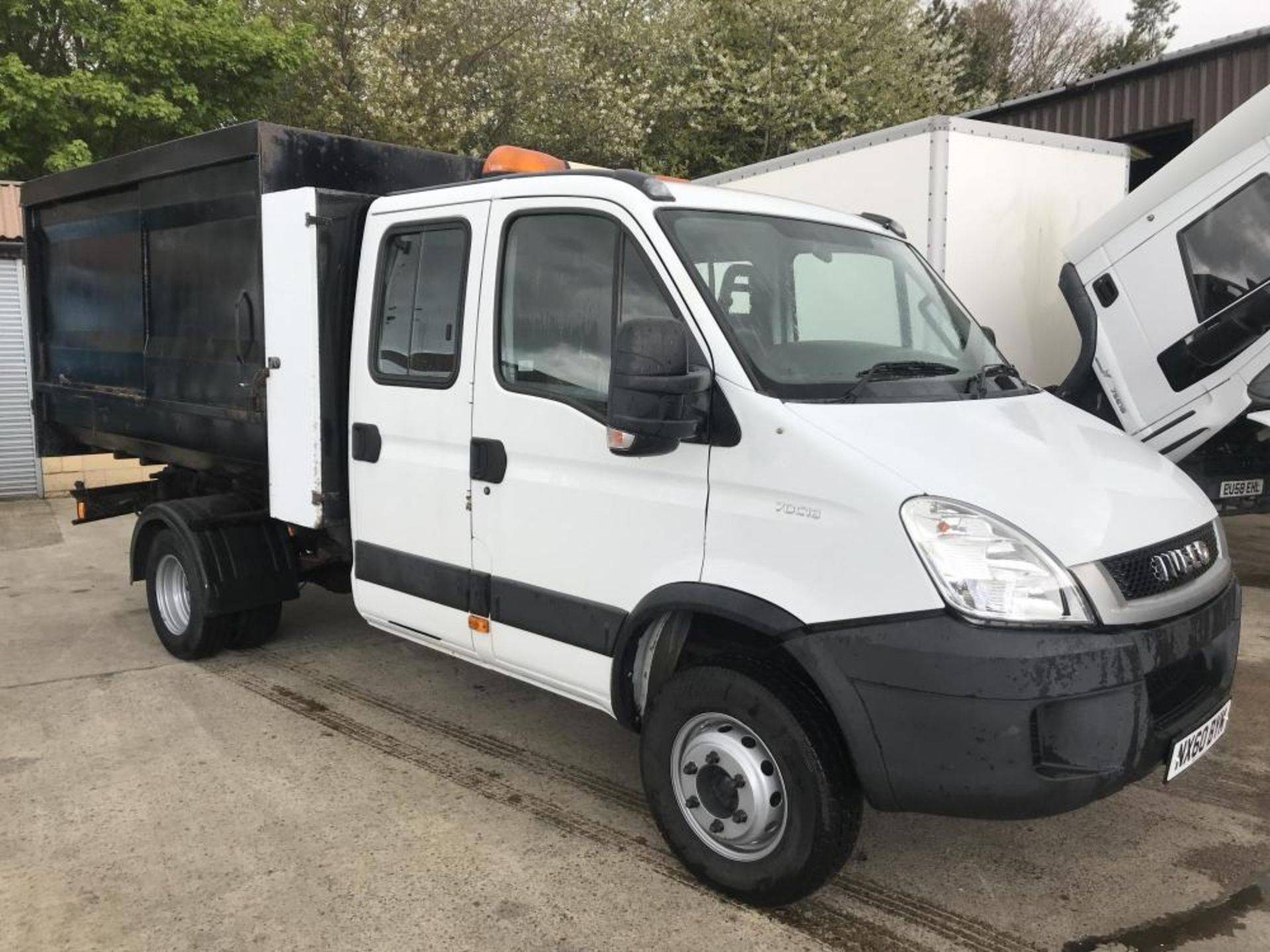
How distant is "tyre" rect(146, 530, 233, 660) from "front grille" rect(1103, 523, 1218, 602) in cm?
443

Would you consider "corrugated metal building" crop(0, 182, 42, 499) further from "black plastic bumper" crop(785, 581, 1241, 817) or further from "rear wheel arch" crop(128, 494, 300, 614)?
"black plastic bumper" crop(785, 581, 1241, 817)

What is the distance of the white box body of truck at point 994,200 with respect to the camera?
6.56 meters

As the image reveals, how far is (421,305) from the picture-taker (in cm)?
418

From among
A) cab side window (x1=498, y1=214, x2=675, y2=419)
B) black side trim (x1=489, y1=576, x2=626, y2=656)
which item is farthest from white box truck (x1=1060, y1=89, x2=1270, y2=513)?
black side trim (x1=489, y1=576, x2=626, y2=656)

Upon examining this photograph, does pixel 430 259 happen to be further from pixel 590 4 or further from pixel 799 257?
pixel 590 4

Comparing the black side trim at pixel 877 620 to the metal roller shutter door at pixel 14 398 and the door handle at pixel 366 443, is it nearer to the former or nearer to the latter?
the door handle at pixel 366 443

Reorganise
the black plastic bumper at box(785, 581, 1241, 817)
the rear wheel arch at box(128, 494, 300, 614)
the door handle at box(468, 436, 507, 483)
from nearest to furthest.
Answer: the black plastic bumper at box(785, 581, 1241, 817)
the door handle at box(468, 436, 507, 483)
the rear wheel arch at box(128, 494, 300, 614)

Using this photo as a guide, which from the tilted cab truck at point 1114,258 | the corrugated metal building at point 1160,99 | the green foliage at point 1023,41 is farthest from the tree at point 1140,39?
the tilted cab truck at point 1114,258

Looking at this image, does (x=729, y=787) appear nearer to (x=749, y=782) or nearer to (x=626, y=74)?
(x=749, y=782)

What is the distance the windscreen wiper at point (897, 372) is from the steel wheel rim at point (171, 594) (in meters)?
4.16

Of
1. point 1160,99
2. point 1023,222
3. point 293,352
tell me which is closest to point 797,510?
point 293,352

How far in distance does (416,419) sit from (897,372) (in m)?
1.92

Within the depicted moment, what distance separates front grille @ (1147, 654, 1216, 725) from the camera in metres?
2.85

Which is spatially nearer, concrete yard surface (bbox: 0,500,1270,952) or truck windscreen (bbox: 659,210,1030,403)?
concrete yard surface (bbox: 0,500,1270,952)
